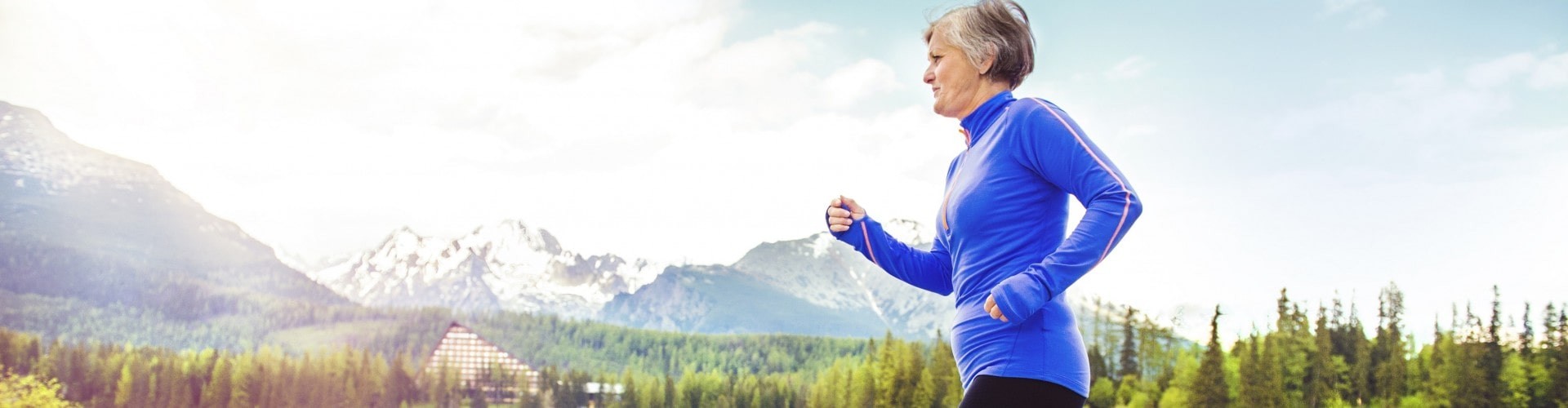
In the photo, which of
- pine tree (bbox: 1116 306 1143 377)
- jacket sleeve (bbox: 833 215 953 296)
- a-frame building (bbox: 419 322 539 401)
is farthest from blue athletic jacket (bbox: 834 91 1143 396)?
a-frame building (bbox: 419 322 539 401)

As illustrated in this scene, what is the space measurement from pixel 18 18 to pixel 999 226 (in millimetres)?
66250

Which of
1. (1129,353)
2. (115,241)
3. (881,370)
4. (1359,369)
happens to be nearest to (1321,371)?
(1359,369)

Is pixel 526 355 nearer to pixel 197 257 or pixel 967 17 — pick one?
pixel 197 257

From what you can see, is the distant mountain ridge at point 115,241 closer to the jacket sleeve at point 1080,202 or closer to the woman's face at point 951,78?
the woman's face at point 951,78

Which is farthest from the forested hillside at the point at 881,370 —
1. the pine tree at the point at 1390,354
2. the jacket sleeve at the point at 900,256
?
the jacket sleeve at the point at 900,256

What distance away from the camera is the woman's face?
65.4 inches

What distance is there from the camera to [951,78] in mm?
1678

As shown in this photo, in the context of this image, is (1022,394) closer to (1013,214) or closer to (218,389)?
(1013,214)

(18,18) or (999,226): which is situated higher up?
(18,18)

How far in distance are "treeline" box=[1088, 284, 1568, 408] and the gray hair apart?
37.2 m

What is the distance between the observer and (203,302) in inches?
3531

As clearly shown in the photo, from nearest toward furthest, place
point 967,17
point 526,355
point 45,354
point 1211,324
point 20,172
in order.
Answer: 1. point 967,17
2. point 1211,324
3. point 45,354
4. point 20,172
5. point 526,355

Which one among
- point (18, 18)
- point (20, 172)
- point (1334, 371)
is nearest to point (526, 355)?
point (20, 172)

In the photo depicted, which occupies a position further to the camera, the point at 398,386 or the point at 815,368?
the point at 815,368
